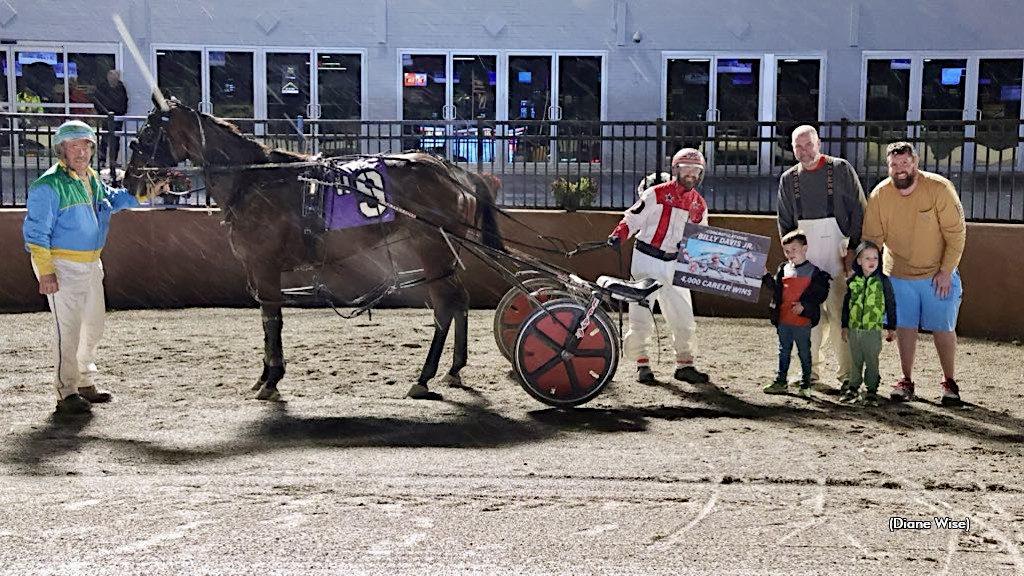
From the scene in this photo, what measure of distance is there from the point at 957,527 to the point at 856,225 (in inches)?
159

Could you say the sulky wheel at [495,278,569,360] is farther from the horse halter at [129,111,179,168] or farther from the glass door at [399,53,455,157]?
the glass door at [399,53,455,157]

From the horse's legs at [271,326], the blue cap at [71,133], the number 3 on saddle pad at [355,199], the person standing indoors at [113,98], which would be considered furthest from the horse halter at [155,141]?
the person standing indoors at [113,98]

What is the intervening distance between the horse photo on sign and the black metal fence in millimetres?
4750


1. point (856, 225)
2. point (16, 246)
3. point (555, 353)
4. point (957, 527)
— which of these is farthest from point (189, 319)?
point (957, 527)

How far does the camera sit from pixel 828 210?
990cm

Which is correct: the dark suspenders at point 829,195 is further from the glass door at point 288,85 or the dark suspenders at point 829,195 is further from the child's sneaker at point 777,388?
the glass door at point 288,85

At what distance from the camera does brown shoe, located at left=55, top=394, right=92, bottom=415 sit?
901 centimetres

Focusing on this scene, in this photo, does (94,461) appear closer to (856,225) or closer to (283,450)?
(283,450)

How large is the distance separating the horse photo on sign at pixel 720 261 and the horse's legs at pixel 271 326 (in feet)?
9.58

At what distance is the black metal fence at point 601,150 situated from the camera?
14.3 metres

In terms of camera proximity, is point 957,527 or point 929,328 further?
point 929,328

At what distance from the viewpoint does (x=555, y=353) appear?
29.5ft

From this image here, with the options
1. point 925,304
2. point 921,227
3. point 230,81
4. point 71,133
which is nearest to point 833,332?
point 925,304

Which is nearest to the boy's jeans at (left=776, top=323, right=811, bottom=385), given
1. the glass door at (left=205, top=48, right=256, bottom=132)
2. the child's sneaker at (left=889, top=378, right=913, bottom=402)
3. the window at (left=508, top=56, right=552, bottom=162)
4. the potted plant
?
the child's sneaker at (left=889, top=378, right=913, bottom=402)
